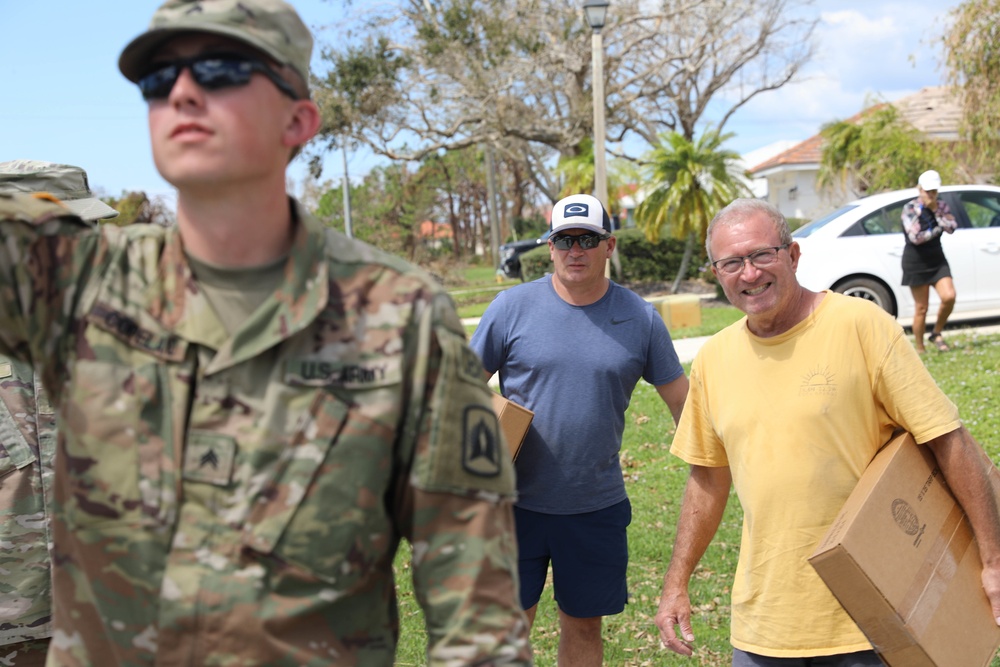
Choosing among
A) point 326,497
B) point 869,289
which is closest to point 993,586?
point 326,497

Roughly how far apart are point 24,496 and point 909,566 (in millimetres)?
2590

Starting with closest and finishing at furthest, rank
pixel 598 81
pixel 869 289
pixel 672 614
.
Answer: pixel 672 614
pixel 869 289
pixel 598 81

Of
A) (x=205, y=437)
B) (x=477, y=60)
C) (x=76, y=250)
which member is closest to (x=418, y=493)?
(x=205, y=437)

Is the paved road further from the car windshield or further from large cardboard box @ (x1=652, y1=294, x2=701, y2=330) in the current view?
the car windshield

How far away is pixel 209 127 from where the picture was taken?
1582mm

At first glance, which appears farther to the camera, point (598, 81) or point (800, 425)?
point (598, 81)

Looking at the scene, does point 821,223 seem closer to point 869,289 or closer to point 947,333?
point 869,289

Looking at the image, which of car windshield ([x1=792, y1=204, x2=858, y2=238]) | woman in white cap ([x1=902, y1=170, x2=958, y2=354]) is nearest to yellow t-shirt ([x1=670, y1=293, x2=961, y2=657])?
woman in white cap ([x1=902, y1=170, x2=958, y2=354])

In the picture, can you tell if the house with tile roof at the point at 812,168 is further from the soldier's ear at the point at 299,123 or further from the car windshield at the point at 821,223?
the soldier's ear at the point at 299,123

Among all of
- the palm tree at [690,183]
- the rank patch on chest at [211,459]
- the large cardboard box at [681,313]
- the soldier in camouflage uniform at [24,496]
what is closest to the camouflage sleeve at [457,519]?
the rank patch on chest at [211,459]

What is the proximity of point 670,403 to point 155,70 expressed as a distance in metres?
3.27

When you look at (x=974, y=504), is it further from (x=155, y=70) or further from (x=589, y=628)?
(x=155, y=70)

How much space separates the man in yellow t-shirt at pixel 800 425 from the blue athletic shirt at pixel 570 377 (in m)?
0.88

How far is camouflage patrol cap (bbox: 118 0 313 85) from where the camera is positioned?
1575mm
